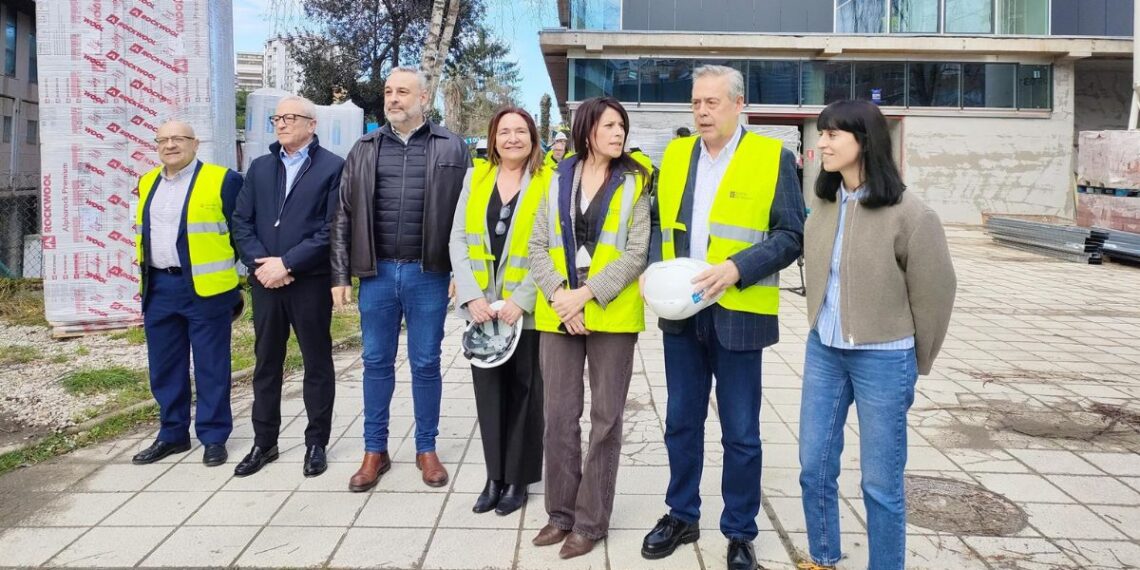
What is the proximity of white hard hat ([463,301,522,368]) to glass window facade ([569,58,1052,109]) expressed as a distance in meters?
19.6

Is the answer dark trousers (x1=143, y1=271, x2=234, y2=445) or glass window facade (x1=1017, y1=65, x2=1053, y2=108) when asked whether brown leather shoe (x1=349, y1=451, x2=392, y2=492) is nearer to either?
dark trousers (x1=143, y1=271, x2=234, y2=445)

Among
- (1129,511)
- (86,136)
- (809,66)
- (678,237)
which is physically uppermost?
(809,66)

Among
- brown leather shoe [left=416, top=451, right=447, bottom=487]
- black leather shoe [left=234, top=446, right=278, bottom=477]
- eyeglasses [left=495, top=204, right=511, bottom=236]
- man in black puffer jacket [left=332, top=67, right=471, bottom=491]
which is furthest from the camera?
black leather shoe [left=234, top=446, right=278, bottom=477]

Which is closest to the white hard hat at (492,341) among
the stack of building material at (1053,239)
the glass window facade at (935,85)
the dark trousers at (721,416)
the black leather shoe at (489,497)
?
the black leather shoe at (489,497)

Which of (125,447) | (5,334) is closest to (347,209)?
(125,447)

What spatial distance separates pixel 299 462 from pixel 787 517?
2660 mm

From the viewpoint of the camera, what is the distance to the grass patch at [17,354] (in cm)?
675

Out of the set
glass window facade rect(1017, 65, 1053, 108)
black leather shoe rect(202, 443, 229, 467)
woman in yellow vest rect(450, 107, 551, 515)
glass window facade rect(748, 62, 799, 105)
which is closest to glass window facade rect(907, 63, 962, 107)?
glass window facade rect(1017, 65, 1053, 108)

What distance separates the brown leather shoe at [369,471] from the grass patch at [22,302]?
6.18 m

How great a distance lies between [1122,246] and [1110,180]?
73.8 inches

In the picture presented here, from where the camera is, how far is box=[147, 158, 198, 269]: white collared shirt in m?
4.33

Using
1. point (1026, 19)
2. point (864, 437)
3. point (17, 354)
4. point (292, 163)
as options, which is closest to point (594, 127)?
point (864, 437)

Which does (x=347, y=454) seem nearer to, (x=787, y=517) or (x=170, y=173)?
(x=170, y=173)

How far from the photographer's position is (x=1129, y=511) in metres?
3.69
